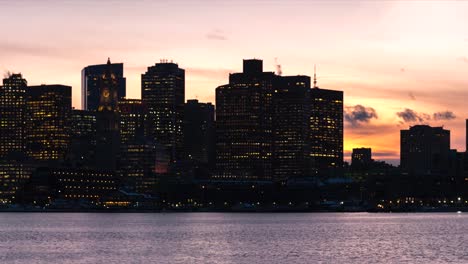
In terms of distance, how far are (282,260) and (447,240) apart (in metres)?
54.1

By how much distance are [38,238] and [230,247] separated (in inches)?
1712

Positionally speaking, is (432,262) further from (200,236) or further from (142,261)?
(200,236)

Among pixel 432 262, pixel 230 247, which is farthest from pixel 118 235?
pixel 432 262

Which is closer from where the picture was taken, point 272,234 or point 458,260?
point 458,260

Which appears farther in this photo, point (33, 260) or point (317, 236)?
point (317, 236)

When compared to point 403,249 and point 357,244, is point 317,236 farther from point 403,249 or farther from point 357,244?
point 403,249

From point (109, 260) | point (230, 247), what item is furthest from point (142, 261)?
point (230, 247)

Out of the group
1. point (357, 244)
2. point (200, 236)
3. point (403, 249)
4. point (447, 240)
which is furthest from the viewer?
point (200, 236)

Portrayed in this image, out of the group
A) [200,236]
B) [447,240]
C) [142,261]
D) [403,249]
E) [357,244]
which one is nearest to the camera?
[142,261]

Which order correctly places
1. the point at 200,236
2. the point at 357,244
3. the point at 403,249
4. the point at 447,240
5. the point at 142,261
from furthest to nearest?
the point at 200,236, the point at 447,240, the point at 357,244, the point at 403,249, the point at 142,261

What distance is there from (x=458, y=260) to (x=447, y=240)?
45671 millimetres

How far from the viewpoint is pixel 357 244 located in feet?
537

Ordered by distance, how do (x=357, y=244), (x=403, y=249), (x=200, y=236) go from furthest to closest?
(x=200, y=236), (x=357, y=244), (x=403, y=249)

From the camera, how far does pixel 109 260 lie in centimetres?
13075
